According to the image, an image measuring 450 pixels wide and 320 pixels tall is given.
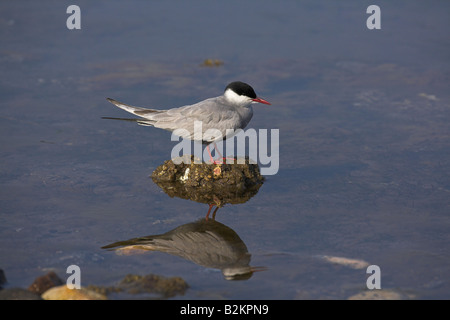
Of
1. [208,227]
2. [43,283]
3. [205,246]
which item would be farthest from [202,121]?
[43,283]

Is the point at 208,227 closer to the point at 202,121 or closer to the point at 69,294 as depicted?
the point at 202,121

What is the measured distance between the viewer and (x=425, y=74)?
10.1 metres

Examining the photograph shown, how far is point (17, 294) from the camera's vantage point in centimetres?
482

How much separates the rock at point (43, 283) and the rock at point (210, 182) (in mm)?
2070

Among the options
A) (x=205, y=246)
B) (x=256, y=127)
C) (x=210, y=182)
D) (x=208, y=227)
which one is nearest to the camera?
(x=205, y=246)

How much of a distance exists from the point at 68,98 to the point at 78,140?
55.6 inches

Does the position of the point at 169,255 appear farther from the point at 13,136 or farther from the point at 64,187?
the point at 13,136

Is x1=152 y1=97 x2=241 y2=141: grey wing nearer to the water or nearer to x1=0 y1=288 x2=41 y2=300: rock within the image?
the water

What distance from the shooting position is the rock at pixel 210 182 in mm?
6816

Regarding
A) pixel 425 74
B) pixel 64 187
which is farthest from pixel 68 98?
pixel 425 74

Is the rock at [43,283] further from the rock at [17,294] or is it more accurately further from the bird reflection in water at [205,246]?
the bird reflection in water at [205,246]

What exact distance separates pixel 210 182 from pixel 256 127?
186 centimetres

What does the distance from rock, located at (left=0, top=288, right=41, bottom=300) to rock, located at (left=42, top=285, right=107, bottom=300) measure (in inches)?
3.5

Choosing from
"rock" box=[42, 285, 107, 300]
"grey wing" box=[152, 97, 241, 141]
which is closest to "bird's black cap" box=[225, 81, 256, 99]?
"grey wing" box=[152, 97, 241, 141]
